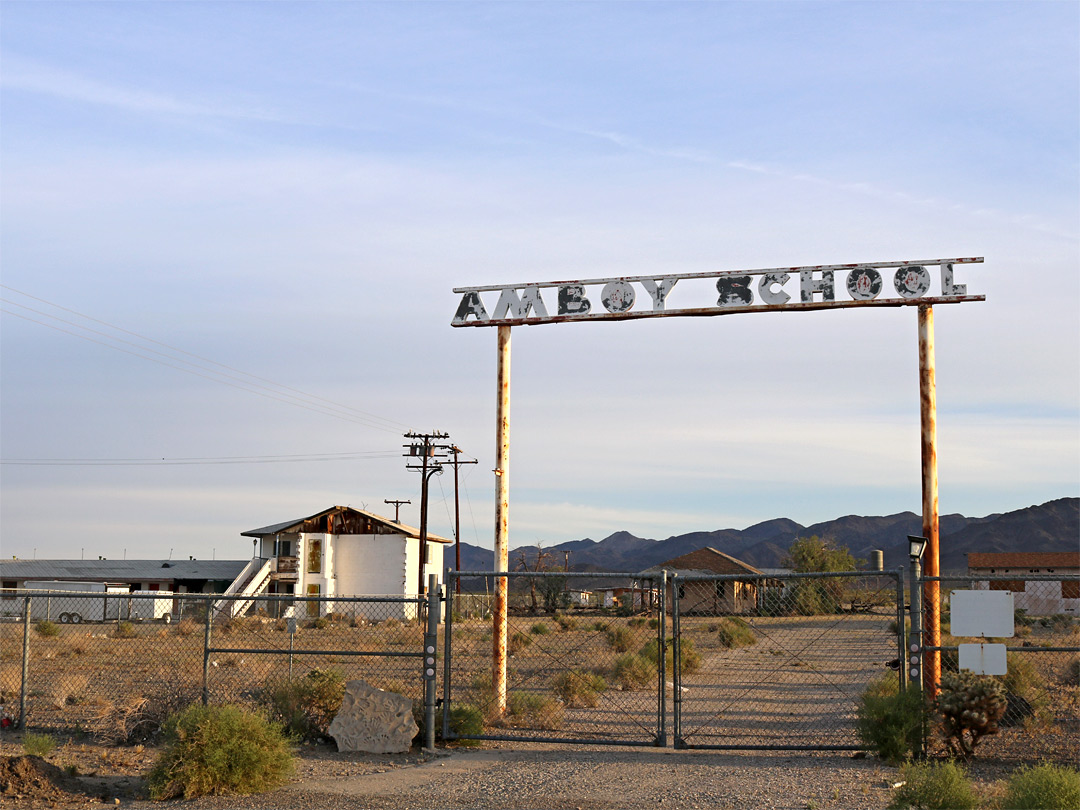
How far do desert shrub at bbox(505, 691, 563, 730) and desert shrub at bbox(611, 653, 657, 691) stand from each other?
6.26 m

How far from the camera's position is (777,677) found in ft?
79.4

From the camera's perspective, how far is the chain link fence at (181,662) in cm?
1360

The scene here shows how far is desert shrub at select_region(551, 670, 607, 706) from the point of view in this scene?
1800cm

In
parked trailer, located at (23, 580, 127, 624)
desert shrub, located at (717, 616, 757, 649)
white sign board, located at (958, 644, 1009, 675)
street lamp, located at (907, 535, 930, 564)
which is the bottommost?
parked trailer, located at (23, 580, 127, 624)

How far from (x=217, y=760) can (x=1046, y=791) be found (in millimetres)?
7553

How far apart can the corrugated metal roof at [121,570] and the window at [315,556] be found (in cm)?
1079

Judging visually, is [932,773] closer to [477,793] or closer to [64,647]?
[477,793]

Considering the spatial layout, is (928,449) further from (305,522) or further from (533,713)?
(305,522)

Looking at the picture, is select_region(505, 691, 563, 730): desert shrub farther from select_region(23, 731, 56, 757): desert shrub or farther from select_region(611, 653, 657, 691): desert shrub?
select_region(611, 653, 657, 691): desert shrub

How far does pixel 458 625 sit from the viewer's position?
41938 millimetres

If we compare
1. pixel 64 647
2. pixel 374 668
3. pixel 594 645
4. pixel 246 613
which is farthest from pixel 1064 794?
pixel 246 613

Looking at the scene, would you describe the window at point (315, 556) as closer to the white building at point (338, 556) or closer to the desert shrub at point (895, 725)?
the white building at point (338, 556)

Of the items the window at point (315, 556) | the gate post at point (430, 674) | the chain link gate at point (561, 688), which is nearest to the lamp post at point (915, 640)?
the chain link gate at point (561, 688)

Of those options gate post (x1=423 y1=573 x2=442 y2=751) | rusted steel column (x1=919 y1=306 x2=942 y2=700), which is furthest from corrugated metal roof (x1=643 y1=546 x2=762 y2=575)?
gate post (x1=423 y1=573 x2=442 y2=751)
